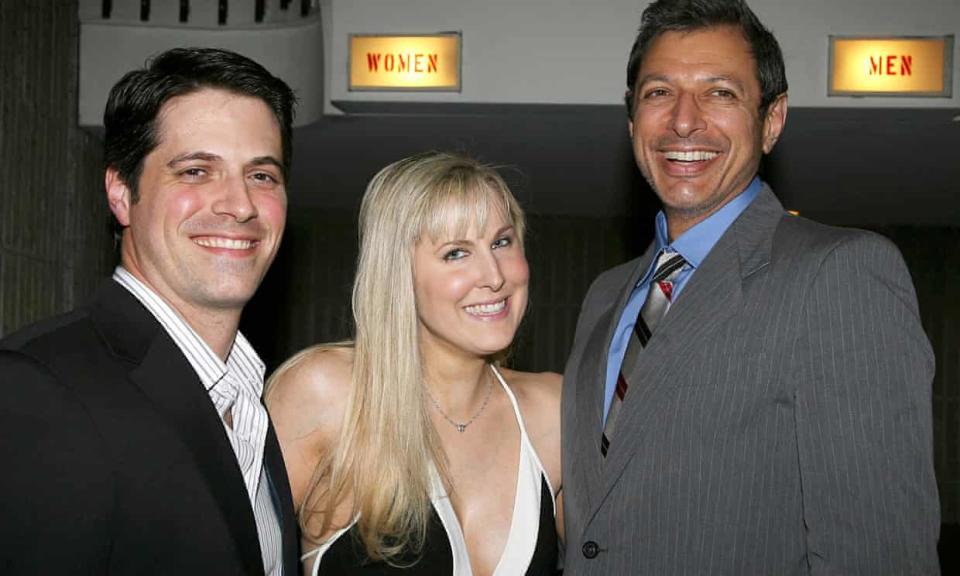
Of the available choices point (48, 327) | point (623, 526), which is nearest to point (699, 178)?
point (623, 526)

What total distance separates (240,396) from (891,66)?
3.53 metres

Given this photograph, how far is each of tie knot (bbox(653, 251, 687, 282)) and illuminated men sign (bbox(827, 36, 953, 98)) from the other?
2568mm

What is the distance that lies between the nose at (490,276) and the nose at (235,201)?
0.75 metres

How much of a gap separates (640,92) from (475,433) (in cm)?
97

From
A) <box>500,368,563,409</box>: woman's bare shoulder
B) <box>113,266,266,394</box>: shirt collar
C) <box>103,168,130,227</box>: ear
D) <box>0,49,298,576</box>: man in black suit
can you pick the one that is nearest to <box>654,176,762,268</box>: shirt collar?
<box>500,368,563,409</box>: woman's bare shoulder

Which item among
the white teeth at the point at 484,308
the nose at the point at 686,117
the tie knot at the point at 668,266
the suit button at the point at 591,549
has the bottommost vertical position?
the suit button at the point at 591,549

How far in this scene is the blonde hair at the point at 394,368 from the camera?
2133 mm

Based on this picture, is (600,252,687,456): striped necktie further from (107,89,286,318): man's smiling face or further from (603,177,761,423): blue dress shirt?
(107,89,286,318): man's smiling face

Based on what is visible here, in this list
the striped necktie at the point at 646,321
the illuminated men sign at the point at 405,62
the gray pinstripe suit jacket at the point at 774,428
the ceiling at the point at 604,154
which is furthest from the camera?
the ceiling at the point at 604,154

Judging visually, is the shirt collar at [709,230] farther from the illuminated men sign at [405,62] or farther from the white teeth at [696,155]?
the illuminated men sign at [405,62]

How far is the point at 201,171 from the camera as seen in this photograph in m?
1.56

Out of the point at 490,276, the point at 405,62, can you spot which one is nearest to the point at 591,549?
the point at 490,276

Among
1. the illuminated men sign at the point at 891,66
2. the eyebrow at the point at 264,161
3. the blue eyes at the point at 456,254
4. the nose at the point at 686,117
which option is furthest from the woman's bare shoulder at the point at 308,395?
the illuminated men sign at the point at 891,66

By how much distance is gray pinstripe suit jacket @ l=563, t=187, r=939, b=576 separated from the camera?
1.46 m
